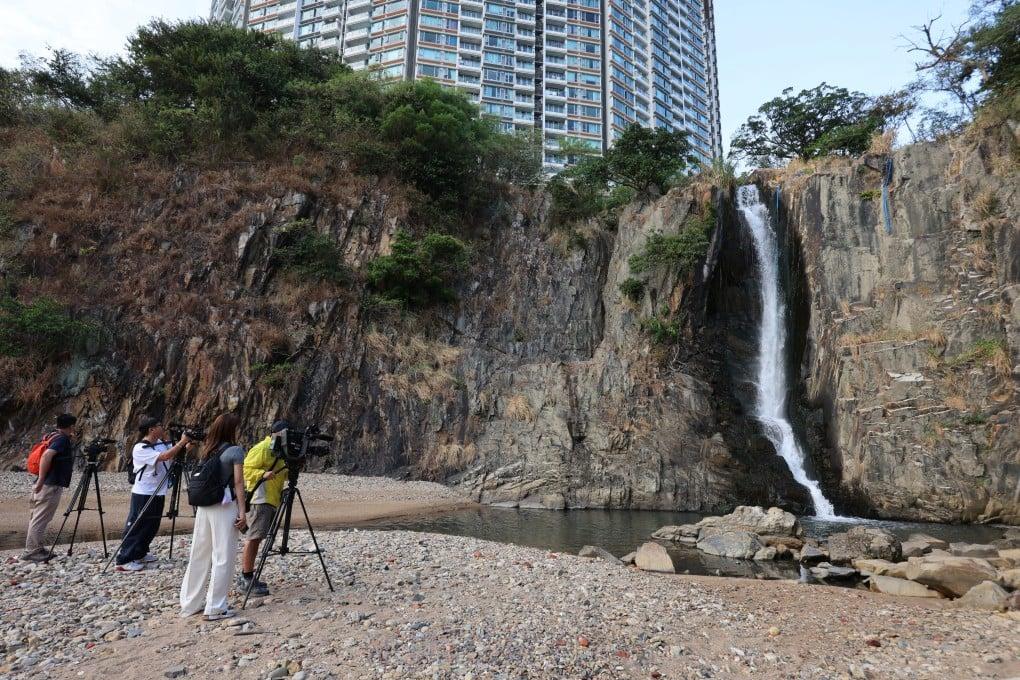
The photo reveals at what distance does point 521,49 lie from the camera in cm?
6888

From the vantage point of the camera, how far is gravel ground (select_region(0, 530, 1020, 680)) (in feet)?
15.0

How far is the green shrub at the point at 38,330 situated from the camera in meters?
18.5

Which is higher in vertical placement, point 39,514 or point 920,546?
point 39,514

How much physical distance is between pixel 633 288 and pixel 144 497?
73.5 ft

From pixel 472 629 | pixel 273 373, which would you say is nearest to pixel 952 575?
pixel 472 629

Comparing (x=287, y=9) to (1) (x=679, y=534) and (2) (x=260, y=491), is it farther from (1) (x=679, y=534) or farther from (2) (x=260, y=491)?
(2) (x=260, y=491)

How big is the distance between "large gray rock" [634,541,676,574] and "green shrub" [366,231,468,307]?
1866 centimetres

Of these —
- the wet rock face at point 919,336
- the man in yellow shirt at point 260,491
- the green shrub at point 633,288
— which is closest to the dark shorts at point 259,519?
the man in yellow shirt at point 260,491

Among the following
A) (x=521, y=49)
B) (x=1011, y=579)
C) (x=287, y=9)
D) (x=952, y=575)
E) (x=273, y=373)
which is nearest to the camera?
(x=952, y=575)

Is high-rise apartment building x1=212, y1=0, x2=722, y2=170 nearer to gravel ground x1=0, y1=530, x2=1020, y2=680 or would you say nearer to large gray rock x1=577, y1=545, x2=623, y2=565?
large gray rock x1=577, y1=545, x2=623, y2=565

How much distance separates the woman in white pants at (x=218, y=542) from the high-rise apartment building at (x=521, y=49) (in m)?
58.3

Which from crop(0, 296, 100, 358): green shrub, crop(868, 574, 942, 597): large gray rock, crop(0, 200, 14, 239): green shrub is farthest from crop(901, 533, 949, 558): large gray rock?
crop(0, 200, 14, 239): green shrub

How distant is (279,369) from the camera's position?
22.3m

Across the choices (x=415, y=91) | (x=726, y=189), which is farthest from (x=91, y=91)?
(x=726, y=189)
